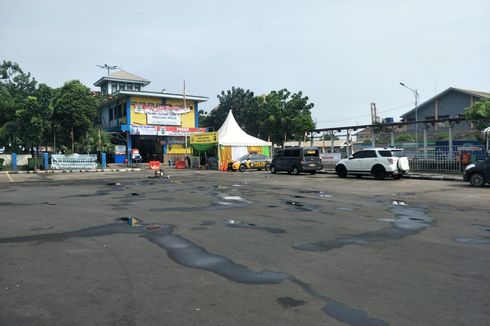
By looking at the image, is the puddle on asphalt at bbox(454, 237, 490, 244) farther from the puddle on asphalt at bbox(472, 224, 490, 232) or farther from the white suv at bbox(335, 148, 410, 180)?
the white suv at bbox(335, 148, 410, 180)

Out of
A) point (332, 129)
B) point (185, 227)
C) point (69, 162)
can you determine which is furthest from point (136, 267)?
point (69, 162)

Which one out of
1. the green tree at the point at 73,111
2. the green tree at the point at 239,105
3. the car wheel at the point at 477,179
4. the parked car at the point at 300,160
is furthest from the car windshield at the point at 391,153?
the green tree at the point at 239,105

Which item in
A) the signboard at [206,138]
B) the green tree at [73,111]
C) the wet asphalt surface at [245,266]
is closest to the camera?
the wet asphalt surface at [245,266]

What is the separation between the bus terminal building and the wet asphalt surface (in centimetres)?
3415

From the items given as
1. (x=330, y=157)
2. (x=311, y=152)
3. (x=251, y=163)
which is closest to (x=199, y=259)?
(x=311, y=152)

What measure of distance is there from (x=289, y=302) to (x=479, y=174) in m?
17.3

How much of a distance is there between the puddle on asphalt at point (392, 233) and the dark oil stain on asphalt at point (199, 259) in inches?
62.1

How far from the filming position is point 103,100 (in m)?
49.4

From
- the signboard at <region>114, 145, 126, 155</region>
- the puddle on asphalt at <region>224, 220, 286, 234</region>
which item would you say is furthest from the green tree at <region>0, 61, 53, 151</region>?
the puddle on asphalt at <region>224, 220, 286, 234</region>

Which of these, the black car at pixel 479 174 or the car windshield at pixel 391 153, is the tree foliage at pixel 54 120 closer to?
the car windshield at pixel 391 153

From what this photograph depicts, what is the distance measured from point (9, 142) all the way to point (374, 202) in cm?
3940

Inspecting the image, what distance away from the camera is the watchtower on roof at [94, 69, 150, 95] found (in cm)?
5384

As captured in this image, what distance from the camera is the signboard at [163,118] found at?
4728cm

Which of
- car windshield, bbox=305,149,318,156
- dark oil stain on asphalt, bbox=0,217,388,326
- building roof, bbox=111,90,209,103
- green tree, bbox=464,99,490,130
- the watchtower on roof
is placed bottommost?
dark oil stain on asphalt, bbox=0,217,388,326
